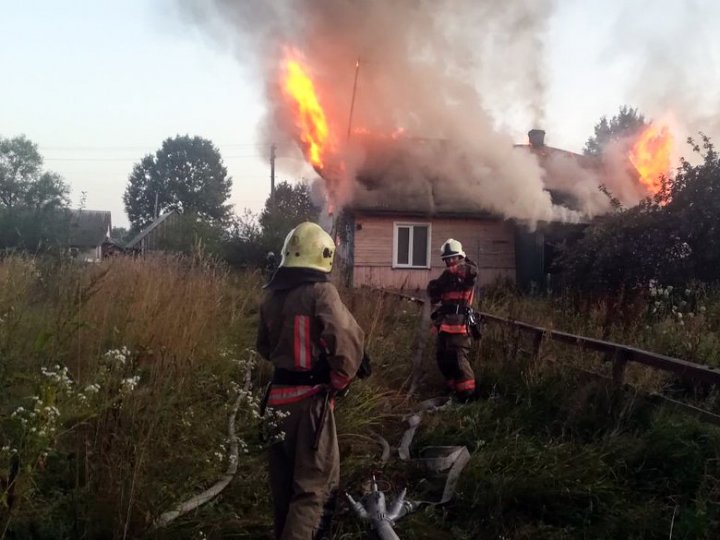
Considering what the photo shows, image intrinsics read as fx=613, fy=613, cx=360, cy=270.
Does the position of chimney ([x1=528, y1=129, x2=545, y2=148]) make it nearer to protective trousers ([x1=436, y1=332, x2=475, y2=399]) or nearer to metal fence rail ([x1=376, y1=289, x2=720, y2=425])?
metal fence rail ([x1=376, y1=289, x2=720, y2=425])

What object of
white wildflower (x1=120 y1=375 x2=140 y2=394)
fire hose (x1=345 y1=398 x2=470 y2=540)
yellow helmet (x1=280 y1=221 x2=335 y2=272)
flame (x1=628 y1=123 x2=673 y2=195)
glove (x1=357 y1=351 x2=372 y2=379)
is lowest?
fire hose (x1=345 y1=398 x2=470 y2=540)

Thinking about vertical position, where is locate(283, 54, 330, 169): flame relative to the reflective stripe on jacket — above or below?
above

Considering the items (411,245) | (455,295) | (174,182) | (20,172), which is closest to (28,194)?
(20,172)

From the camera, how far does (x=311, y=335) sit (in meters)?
3.22

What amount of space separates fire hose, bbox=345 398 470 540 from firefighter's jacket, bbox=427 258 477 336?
57.1 inches

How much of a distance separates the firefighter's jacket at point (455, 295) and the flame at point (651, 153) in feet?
34.0

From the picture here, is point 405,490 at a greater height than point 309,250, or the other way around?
point 309,250

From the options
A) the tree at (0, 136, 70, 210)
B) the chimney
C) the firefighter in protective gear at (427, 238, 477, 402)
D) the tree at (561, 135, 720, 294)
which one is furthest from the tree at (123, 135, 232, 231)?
the firefighter in protective gear at (427, 238, 477, 402)

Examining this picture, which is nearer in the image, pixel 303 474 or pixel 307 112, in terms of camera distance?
pixel 303 474

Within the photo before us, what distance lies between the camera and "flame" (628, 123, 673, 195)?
1549 centimetres

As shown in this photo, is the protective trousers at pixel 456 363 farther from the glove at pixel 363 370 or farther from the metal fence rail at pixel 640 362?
the glove at pixel 363 370

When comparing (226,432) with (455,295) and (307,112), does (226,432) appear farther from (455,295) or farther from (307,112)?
(307,112)

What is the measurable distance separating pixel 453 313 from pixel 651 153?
1171cm

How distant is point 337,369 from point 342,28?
11268 millimetres
